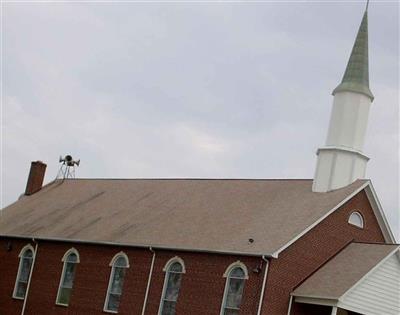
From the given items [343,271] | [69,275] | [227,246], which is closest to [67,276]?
[69,275]

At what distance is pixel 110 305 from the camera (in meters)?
39.9

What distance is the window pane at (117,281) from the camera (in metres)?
39.8

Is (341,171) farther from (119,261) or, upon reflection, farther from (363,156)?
(119,261)

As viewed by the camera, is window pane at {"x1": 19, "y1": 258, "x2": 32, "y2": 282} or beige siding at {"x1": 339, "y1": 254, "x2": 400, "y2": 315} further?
window pane at {"x1": 19, "y1": 258, "x2": 32, "y2": 282}

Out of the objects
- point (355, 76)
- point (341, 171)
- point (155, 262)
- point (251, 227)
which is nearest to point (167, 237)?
point (155, 262)

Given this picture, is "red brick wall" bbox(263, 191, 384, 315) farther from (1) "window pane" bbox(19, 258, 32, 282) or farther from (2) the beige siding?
(1) "window pane" bbox(19, 258, 32, 282)

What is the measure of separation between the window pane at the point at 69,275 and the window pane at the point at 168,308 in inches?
256

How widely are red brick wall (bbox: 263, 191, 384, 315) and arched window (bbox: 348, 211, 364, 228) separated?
17cm

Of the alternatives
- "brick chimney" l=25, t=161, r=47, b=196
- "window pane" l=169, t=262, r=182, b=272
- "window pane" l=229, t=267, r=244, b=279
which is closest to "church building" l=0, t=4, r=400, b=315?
"window pane" l=229, t=267, r=244, b=279

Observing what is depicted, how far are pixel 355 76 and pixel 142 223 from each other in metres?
11.3

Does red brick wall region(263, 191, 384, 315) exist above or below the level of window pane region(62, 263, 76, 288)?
above

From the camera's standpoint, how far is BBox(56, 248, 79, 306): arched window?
42366 mm

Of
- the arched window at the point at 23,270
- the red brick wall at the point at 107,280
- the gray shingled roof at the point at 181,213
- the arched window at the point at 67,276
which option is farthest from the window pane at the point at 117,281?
the arched window at the point at 23,270

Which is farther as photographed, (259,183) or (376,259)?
(259,183)
